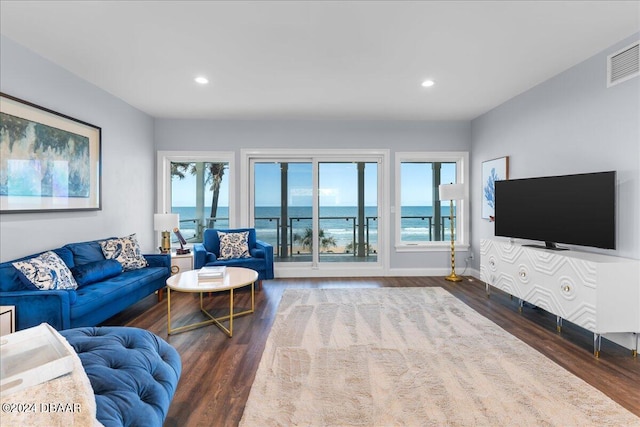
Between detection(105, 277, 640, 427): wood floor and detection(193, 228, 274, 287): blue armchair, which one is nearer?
detection(105, 277, 640, 427): wood floor

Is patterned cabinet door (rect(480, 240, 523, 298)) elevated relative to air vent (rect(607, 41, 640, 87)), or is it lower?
lower

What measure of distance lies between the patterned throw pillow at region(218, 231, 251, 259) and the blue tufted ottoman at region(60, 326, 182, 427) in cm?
277

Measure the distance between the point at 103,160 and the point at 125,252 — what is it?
120 centimetres

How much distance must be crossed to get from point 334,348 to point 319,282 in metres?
2.26

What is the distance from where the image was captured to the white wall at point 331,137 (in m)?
5.12

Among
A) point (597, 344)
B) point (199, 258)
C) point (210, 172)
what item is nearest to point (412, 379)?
point (597, 344)

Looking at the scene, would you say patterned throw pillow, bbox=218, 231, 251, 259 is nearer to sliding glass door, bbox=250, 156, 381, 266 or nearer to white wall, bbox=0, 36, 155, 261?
sliding glass door, bbox=250, 156, 381, 266

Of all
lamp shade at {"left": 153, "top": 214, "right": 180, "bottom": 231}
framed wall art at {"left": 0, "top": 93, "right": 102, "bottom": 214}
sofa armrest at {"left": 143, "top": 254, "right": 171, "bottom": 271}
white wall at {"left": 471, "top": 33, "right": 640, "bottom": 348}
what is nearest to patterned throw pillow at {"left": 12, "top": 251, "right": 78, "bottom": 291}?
framed wall art at {"left": 0, "top": 93, "right": 102, "bottom": 214}

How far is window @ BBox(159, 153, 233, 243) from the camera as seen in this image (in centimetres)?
527

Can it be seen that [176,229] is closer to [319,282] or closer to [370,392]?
[319,282]

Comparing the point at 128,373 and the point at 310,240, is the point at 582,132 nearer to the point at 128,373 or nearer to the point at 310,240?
the point at 310,240

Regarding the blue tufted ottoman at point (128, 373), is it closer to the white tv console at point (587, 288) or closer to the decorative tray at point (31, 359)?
the decorative tray at point (31, 359)

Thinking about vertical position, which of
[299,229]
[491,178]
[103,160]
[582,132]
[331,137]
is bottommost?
[299,229]

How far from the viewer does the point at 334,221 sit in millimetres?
5418
